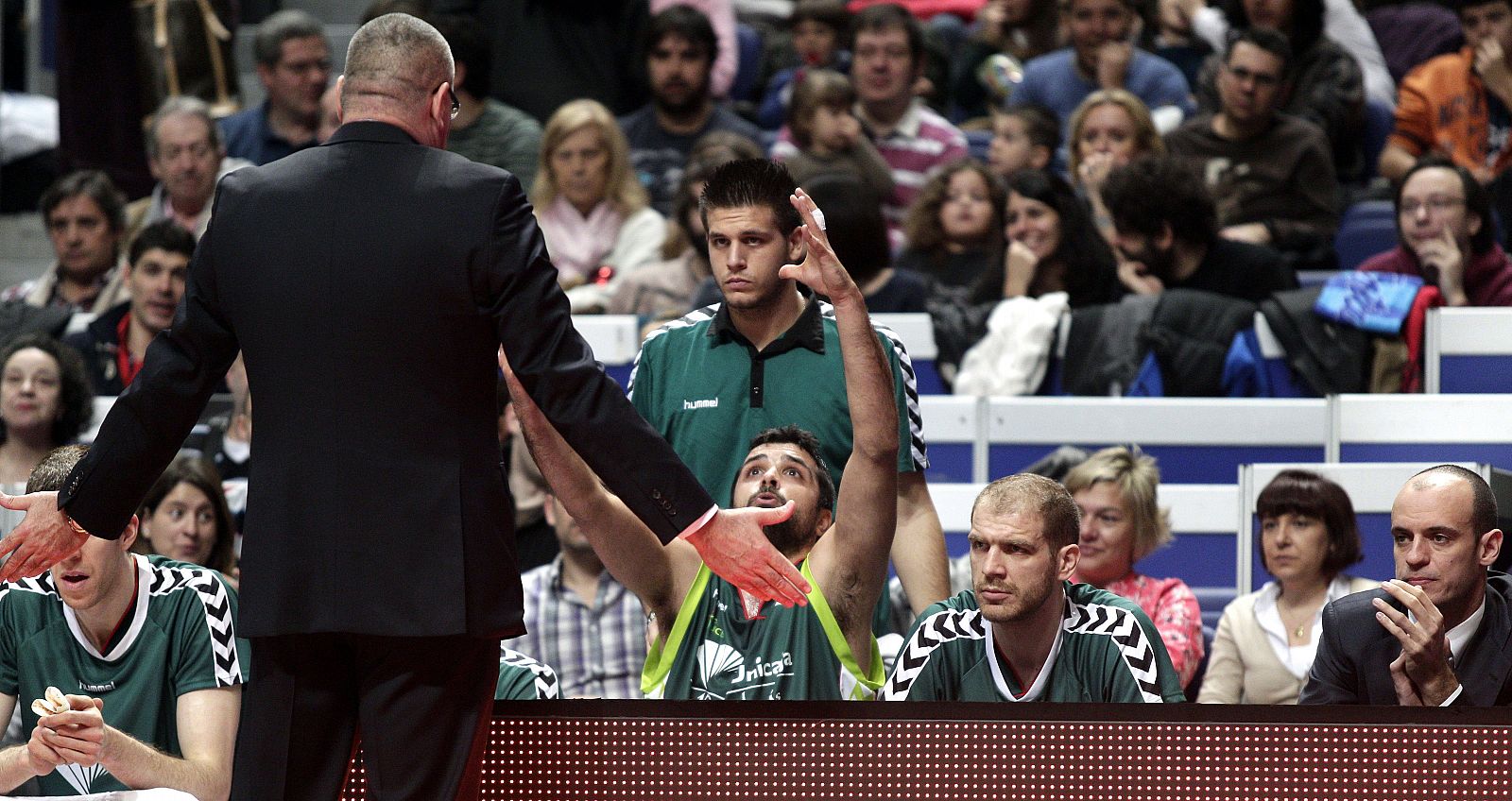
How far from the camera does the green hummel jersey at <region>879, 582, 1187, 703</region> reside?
147 inches

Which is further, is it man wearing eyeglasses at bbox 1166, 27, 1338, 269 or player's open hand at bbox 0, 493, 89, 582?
man wearing eyeglasses at bbox 1166, 27, 1338, 269

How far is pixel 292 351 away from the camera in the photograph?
2738mm

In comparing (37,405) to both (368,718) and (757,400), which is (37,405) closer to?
(757,400)

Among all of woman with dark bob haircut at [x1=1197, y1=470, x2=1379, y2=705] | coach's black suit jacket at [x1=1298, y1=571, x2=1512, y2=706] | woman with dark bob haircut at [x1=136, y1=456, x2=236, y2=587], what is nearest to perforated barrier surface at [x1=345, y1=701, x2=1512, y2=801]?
coach's black suit jacket at [x1=1298, y1=571, x2=1512, y2=706]

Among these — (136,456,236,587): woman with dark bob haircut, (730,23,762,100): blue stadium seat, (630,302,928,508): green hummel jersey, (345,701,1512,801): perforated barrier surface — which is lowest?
(345,701,1512,801): perforated barrier surface

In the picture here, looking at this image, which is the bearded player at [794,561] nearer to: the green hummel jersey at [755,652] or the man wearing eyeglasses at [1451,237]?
the green hummel jersey at [755,652]

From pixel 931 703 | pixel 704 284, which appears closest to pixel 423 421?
pixel 931 703

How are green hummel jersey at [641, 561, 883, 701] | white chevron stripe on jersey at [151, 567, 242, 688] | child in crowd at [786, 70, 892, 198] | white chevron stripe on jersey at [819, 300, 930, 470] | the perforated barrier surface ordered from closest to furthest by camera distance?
the perforated barrier surface
green hummel jersey at [641, 561, 883, 701]
white chevron stripe on jersey at [151, 567, 242, 688]
white chevron stripe on jersey at [819, 300, 930, 470]
child in crowd at [786, 70, 892, 198]

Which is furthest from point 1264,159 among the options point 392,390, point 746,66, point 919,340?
point 392,390

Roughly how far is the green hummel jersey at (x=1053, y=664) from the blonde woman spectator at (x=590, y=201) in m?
3.33

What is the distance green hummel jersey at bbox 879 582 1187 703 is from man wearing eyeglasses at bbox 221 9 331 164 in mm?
4754

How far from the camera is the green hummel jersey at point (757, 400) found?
410 cm

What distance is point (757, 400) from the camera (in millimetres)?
4105

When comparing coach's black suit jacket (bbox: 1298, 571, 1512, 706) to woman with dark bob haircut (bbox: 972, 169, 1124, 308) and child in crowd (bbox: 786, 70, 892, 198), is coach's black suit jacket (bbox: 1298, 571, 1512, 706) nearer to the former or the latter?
woman with dark bob haircut (bbox: 972, 169, 1124, 308)
